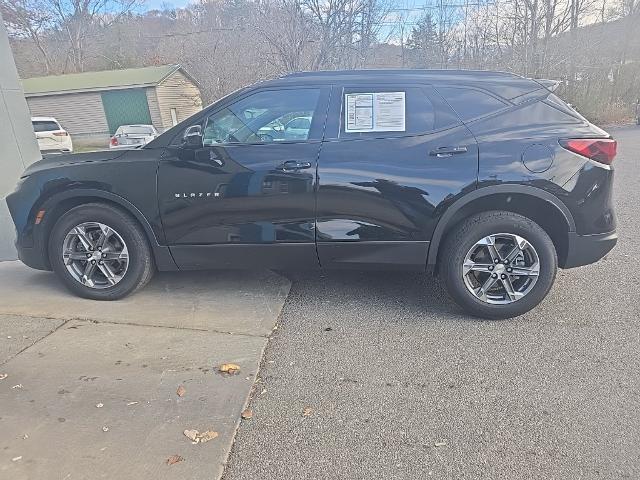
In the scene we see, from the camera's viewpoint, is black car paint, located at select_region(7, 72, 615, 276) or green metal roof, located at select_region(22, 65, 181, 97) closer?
black car paint, located at select_region(7, 72, 615, 276)

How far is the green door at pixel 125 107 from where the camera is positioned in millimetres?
29547

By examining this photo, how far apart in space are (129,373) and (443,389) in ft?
6.41

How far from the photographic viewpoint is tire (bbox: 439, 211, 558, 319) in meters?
3.24

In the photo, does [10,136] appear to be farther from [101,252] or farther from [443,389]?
[443,389]

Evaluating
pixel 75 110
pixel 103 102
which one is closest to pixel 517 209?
pixel 103 102

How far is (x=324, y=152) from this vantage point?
3305 mm

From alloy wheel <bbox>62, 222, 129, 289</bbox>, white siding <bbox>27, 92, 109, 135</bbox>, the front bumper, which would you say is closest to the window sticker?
alloy wheel <bbox>62, 222, 129, 289</bbox>

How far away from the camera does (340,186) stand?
3289mm

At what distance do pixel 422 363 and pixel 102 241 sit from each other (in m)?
2.76

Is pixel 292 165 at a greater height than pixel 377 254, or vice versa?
pixel 292 165

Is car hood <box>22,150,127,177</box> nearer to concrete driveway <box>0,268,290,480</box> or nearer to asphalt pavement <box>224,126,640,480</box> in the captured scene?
concrete driveway <box>0,268,290,480</box>

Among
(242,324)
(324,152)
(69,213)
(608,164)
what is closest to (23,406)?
(242,324)

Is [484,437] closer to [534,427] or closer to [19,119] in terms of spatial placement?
[534,427]

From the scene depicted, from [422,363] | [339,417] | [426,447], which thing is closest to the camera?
[426,447]
